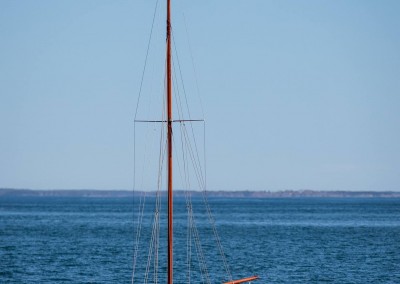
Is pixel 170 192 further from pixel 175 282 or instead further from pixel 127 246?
pixel 127 246

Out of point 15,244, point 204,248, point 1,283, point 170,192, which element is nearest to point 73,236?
point 15,244

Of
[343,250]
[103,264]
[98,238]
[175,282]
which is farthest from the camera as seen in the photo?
[98,238]

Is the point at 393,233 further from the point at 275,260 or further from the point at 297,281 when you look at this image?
the point at 297,281

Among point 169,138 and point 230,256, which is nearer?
point 169,138

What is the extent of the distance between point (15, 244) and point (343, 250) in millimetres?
39190

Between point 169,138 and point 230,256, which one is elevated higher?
point 169,138

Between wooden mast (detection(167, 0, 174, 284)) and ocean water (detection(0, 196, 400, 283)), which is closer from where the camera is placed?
wooden mast (detection(167, 0, 174, 284))

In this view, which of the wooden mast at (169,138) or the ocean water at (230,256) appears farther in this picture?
the ocean water at (230,256)

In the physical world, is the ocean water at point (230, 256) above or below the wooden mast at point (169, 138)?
below

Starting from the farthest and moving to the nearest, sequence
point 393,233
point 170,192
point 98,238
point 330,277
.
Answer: point 393,233 → point 98,238 → point 330,277 → point 170,192

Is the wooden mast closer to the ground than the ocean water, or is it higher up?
higher up

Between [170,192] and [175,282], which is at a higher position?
[170,192]

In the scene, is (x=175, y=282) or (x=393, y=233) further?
(x=393, y=233)

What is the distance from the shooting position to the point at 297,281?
214ft
